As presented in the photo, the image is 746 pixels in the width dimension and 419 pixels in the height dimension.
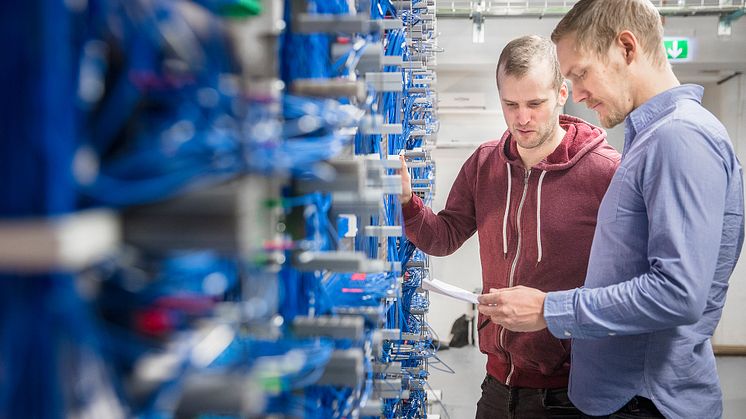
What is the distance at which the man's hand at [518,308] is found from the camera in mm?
1447

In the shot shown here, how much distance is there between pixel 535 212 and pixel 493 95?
3.79 metres

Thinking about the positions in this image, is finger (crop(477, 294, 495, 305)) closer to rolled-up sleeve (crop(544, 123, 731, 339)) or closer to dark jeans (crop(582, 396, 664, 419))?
rolled-up sleeve (crop(544, 123, 731, 339))

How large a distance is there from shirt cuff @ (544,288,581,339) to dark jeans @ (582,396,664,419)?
0.22 metres

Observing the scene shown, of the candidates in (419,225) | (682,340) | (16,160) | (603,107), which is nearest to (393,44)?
(603,107)

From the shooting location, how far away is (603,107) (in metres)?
1.54

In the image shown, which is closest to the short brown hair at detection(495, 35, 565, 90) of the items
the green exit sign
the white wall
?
the white wall

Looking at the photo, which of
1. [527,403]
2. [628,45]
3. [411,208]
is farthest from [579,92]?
[527,403]

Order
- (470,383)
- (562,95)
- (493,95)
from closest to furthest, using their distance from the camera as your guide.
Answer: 1. (562,95)
2. (470,383)
3. (493,95)

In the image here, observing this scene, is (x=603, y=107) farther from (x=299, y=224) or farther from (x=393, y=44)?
(x=299, y=224)

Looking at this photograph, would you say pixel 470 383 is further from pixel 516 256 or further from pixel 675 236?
pixel 675 236

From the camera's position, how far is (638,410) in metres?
1.43

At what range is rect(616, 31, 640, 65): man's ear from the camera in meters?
1.41

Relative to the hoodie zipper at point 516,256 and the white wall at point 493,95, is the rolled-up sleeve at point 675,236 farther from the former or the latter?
the white wall at point 493,95

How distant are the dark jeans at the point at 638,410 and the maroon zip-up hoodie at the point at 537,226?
1.30 ft
